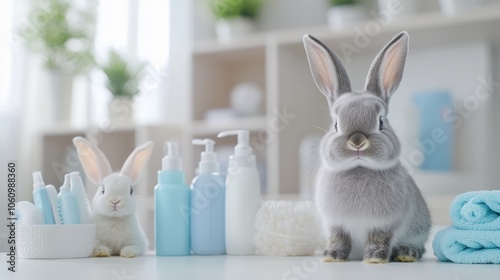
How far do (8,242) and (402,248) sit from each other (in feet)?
1.80

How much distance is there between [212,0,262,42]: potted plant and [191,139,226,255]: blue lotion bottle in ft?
5.24

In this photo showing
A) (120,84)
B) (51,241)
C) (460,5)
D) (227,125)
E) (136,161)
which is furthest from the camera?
(120,84)

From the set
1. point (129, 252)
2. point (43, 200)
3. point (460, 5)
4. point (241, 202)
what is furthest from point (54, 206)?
point (460, 5)

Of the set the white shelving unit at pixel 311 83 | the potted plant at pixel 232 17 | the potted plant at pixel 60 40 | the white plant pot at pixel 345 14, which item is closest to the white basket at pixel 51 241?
the white shelving unit at pixel 311 83

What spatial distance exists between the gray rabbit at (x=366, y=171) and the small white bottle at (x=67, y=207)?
35 centimetres

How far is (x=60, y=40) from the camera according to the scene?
109 inches

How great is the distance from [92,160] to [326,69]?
1.28ft

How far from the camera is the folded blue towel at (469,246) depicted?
2.70 ft

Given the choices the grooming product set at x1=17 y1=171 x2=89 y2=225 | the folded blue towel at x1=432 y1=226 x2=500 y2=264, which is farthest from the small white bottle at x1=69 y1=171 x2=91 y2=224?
the folded blue towel at x1=432 y1=226 x2=500 y2=264

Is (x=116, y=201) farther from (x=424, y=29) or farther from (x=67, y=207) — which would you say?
(x=424, y=29)

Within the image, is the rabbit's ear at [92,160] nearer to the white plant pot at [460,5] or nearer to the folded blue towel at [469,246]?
the folded blue towel at [469,246]

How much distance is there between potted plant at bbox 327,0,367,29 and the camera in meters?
2.35

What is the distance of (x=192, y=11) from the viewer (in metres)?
2.67

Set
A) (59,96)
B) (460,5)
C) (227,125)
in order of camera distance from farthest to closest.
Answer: (59,96) → (227,125) → (460,5)
